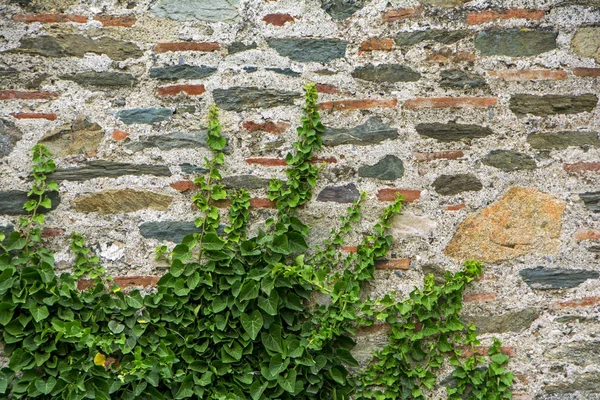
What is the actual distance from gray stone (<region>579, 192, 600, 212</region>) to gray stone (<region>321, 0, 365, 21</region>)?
1.35m

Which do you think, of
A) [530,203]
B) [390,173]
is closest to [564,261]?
[530,203]

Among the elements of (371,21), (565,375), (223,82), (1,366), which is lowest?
(1,366)

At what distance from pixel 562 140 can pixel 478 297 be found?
A: 81 centimetres

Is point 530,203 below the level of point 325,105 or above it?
below

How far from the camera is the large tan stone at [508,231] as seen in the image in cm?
288

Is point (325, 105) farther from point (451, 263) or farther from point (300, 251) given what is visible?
point (451, 263)

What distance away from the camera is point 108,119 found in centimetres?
295

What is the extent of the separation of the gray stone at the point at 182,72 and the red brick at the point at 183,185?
49cm

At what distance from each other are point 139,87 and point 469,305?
1802 mm

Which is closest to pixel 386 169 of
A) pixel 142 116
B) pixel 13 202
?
pixel 142 116

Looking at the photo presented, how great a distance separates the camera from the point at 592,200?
2879 mm

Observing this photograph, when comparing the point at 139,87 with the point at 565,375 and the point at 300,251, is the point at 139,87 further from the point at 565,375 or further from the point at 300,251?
the point at 565,375

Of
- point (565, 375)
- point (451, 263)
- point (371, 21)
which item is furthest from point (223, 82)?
point (565, 375)

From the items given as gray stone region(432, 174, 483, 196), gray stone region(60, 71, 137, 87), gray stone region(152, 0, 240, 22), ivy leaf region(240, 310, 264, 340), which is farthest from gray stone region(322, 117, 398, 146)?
gray stone region(60, 71, 137, 87)
